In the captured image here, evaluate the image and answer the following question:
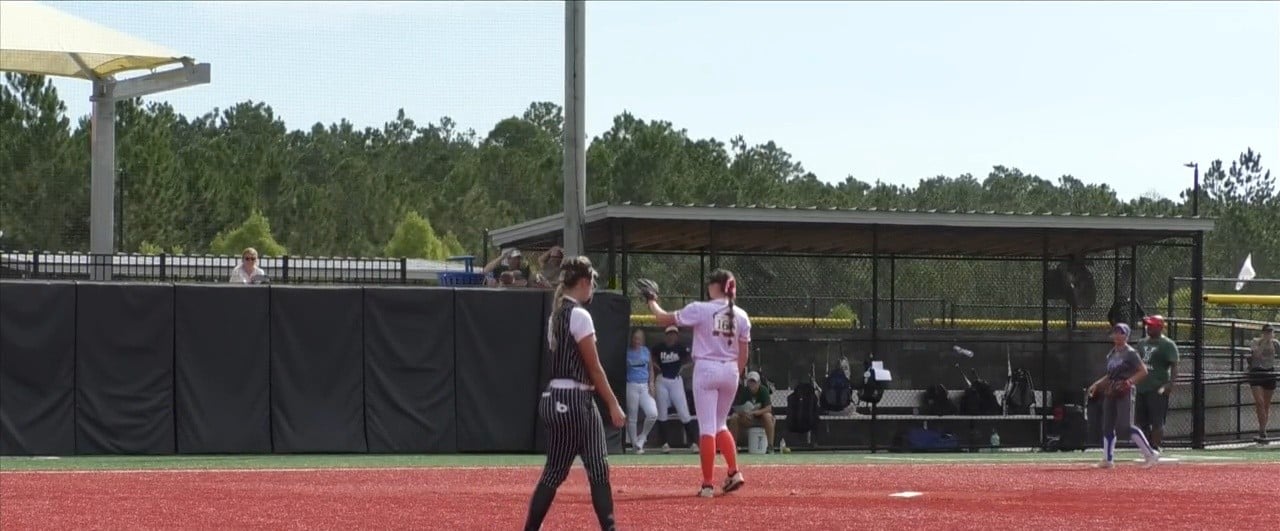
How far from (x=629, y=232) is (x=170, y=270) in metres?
6.58

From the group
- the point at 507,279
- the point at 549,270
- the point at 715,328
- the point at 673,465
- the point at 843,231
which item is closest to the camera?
the point at 715,328

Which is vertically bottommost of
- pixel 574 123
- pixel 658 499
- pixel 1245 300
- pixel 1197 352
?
pixel 658 499

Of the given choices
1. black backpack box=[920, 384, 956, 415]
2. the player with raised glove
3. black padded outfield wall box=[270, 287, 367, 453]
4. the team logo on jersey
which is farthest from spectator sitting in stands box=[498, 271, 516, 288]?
the team logo on jersey

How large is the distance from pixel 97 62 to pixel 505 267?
8.16m

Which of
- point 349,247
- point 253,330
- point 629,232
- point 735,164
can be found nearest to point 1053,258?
point 629,232

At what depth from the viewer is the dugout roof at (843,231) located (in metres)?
24.3

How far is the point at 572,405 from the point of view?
921cm

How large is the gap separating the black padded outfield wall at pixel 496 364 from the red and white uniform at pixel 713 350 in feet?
29.4

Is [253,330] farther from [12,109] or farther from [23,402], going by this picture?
[12,109]

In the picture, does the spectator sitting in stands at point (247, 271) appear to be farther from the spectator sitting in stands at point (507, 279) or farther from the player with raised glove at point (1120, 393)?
the player with raised glove at point (1120, 393)

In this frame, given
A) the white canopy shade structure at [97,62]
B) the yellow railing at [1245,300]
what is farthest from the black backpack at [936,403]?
the white canopy shade structure at [97,62]

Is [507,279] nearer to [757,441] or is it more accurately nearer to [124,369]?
[757,441]

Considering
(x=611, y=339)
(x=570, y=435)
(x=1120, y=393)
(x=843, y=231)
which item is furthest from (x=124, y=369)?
(x=570, y=435)

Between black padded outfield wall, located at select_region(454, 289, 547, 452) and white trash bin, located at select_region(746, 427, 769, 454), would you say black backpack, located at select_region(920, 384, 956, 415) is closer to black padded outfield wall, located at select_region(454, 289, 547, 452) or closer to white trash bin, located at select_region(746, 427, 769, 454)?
white trash bin, located at select_region(746, 427, 769, 454)
